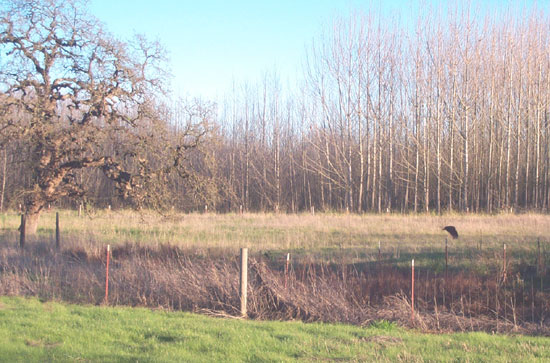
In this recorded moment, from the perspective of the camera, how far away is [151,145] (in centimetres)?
1532

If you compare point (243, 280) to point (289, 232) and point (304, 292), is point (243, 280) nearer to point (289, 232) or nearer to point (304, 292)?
point (304, 292)

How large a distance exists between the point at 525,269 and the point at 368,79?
23894 millimetres

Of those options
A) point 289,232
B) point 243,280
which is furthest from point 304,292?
point 289,232

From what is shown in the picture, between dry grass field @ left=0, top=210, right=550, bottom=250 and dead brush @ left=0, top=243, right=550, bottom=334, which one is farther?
dry grass field @ left=0, top=210, right=550, bottom=250

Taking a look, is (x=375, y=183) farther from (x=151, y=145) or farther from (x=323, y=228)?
(x=151, y=145)

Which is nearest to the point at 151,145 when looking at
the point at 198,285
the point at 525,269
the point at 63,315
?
the point at 198,285

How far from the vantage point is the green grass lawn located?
608cm

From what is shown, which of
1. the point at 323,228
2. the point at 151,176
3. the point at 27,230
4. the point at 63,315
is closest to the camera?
the point at 63,315

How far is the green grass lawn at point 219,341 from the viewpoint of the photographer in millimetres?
6078

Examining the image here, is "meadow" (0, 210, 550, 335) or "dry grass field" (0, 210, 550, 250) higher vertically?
"dry grass field" (0, 210, 550, 250)

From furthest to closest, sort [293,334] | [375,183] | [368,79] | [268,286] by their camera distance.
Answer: [375,183], [368,79], [268,286], [293,334]

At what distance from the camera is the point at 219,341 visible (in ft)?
22.2

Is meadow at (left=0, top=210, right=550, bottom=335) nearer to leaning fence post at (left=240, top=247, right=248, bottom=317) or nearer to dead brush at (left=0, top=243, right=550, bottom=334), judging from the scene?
dead brush at (left=0, top=243, right=550, bottom=334)

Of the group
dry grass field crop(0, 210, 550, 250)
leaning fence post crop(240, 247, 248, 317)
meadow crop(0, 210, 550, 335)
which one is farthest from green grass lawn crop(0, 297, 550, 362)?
dry grass field crop(0, 210, 550, 250)
